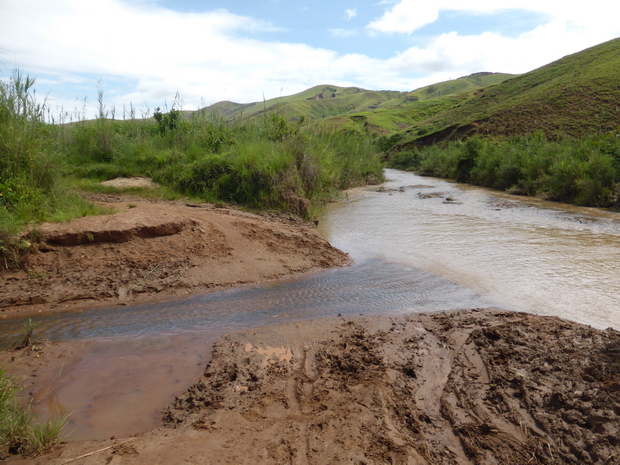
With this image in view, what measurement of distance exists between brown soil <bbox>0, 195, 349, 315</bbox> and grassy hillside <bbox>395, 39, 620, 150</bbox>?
25.4 metres

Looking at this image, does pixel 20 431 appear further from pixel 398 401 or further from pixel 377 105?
pixel 377 105

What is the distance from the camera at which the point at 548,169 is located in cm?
1633

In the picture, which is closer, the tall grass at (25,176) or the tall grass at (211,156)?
the tall grass at (25,176)

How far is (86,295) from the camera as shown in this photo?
16.4 ft

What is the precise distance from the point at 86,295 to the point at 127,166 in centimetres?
787

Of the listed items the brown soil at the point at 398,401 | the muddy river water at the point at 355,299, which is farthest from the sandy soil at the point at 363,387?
the muddy river water at the point at 355,299

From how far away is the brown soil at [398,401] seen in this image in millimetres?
2418

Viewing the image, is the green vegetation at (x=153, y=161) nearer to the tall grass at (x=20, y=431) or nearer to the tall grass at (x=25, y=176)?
the tall grass at (x=25, y=176)

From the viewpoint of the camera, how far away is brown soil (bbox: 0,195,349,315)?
5.04 m

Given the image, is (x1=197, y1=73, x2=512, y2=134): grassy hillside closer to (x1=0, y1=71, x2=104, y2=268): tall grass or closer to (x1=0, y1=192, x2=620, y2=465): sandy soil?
(x1=0, y1=71, x2=104, y2=268): tall grass

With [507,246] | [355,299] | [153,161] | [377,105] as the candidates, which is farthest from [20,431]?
[377,105]

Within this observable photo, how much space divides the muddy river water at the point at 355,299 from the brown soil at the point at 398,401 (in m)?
0.35

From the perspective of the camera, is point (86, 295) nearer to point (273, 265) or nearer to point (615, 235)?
point (273, 265)

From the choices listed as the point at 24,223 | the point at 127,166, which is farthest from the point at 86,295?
the point at 127,166
